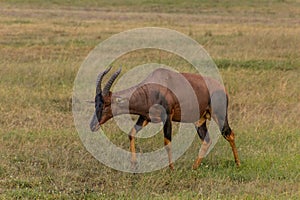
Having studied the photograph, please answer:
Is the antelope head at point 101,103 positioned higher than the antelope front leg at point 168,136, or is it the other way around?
the antelope head at point 101,103

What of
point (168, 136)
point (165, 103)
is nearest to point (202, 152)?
point (168, 136)

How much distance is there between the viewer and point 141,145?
29.6ft

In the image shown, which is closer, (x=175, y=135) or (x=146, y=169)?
(x=146, y=169)

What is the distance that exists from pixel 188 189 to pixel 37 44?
1388 centimetres

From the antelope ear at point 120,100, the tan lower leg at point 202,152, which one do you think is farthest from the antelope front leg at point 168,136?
the antelope ear at point 120,100

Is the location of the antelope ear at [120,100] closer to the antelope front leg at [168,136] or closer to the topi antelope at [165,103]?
the topi antelope at [165,103]

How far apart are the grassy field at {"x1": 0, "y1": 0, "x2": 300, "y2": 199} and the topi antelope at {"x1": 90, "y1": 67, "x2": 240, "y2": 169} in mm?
406

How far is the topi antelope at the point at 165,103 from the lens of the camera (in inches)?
305

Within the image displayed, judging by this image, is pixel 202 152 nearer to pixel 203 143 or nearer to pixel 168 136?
pixel 203 143

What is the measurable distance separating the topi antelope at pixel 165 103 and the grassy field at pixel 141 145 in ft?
1.33

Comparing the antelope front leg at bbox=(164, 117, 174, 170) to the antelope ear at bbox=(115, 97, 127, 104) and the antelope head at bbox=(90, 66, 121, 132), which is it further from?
the antelope head at bbox=(90, 66, 121, 132)

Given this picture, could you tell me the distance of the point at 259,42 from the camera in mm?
19875

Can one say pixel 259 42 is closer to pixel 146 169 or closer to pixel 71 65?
pixel 71 65

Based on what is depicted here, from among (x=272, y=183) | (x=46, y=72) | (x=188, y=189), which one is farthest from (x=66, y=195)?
(x=46, y=72)
